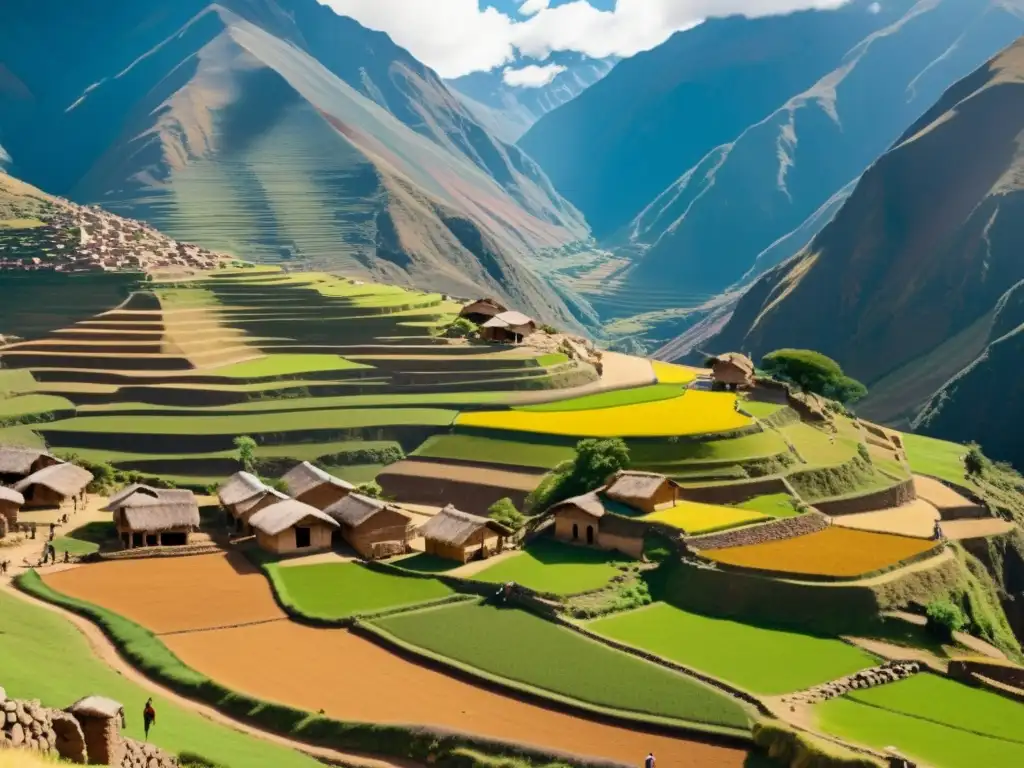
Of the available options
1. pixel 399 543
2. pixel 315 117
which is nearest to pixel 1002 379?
pixel 399 543

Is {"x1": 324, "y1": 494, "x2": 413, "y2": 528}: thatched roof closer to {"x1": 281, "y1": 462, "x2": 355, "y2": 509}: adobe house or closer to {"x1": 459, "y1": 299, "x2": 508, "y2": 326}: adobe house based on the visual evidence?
{"x1": 281, "y1": 462, "x2": 355, "y2": 509}: adobe house

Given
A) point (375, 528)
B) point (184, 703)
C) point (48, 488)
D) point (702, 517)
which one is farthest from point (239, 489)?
point (702, 517)

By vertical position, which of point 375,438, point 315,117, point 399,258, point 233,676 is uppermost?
point 315,117

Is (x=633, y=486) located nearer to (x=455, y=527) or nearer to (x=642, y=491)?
(x=642, y=491)

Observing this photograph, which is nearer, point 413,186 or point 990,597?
point 990,597

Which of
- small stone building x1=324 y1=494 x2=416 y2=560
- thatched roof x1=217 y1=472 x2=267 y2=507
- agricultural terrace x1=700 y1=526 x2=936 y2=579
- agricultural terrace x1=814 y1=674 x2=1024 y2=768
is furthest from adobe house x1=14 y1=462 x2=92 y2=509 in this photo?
agricultural terrace x1=814 y1=674 x2=1024 y2=768

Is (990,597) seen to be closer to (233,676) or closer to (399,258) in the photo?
(233,676)
